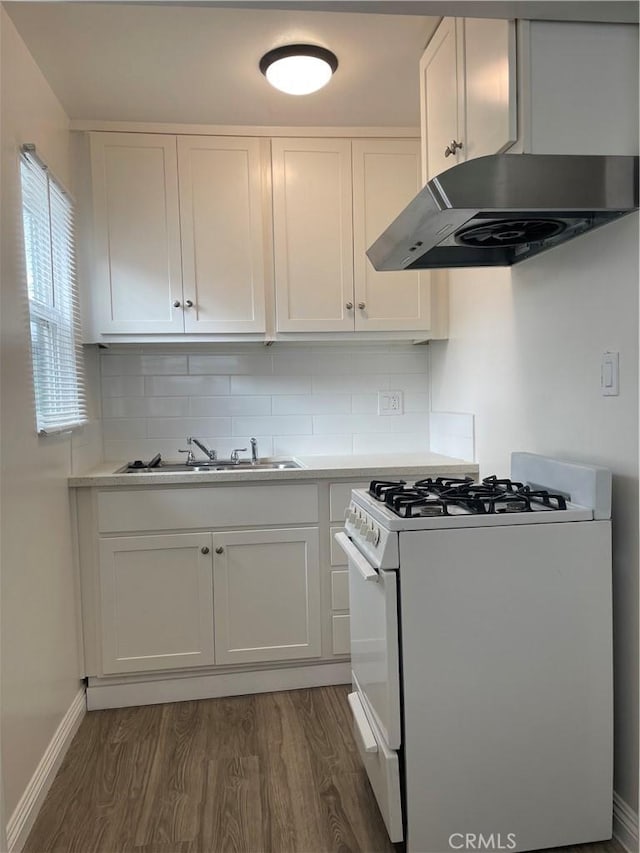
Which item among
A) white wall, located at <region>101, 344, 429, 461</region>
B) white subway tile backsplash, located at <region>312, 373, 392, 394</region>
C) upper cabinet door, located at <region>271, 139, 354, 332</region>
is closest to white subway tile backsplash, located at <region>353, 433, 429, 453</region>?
white wall, located at <region>101, 344, 429, 461</region>

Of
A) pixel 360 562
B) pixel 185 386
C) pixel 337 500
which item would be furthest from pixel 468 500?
pixel 185 386

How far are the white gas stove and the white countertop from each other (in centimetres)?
87

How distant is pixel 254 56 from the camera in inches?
82.3

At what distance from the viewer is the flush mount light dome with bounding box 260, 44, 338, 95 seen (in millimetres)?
2029

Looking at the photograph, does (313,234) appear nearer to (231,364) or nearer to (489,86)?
(231,364)

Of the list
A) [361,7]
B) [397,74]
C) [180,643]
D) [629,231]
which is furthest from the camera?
[180,643]

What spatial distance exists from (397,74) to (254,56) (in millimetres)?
553

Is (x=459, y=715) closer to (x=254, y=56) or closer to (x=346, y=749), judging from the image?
(x=346, y=749)

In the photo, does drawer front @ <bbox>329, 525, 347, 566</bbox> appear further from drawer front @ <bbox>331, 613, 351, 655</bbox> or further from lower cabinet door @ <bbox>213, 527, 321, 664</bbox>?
drawer front @ <bbox>331, 613, 351, 655</bbox>

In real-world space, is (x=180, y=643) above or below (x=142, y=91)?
below

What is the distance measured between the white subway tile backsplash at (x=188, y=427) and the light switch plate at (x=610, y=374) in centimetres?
183

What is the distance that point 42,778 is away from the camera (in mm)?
1833

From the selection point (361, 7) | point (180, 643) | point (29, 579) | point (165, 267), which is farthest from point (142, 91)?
point (180, 643)

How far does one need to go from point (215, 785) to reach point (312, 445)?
5.20ft
